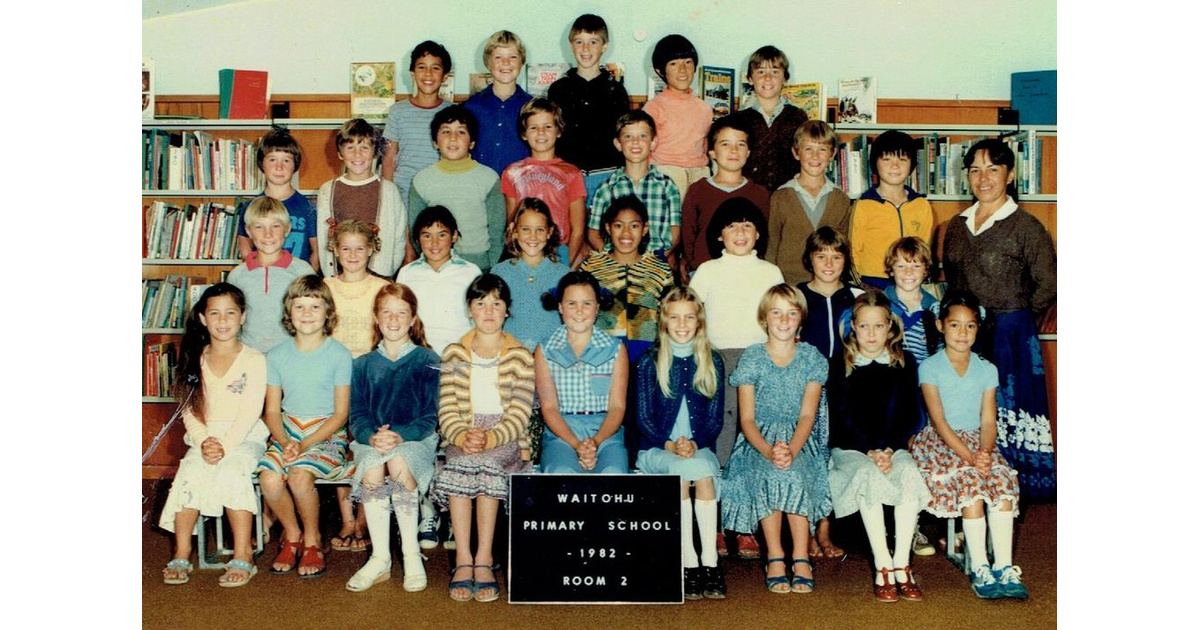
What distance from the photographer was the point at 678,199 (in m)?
3.99

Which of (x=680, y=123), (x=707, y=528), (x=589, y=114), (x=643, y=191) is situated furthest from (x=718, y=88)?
(x=707, y=528)

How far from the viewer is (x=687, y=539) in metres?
3.33

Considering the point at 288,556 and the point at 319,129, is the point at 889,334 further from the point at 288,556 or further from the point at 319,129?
the point at 319,129

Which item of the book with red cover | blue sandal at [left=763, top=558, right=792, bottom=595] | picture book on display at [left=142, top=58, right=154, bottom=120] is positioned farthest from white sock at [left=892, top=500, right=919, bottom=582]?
picture book on display at [left=142, top=58, right=154, bottom=120]

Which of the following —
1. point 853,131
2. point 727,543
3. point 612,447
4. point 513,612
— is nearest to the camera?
point 513,612

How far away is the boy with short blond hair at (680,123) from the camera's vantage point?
13.6 ft

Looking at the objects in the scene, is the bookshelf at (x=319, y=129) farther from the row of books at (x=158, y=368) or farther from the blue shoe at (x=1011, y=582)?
the blue shoe at (x=1011, y=582)

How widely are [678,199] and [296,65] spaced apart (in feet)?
5.24

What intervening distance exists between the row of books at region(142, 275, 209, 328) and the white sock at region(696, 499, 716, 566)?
2.32 meters

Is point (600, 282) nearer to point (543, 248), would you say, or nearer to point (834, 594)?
point (543, 248)

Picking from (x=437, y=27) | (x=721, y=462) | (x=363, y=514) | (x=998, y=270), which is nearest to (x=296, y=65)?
(x=437, y=27)

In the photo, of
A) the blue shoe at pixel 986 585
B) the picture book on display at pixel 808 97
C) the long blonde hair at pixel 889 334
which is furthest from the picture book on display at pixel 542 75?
the blue shoe at pixel 986 585

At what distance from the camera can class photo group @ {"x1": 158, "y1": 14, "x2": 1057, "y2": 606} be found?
11.1ft

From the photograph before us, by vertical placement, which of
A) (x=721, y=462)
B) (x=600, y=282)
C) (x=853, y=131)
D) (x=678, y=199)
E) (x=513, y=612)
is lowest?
(x=513, y=612)
